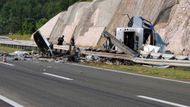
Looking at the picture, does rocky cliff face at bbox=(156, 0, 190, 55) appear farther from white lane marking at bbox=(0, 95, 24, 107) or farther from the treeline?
the treeline

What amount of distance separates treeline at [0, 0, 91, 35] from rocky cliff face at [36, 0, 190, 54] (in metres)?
45.6

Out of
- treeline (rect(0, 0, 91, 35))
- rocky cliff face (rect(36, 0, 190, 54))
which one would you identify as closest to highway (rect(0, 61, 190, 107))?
rocky cliff face (rect(36, 0, 190, 54))

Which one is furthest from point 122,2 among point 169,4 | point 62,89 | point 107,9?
point 62,89

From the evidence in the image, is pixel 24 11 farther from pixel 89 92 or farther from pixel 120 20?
pixel 89 92

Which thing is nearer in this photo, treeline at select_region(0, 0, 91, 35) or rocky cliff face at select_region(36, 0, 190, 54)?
rocky cliff face at select_region(36, 0, 190, 54)

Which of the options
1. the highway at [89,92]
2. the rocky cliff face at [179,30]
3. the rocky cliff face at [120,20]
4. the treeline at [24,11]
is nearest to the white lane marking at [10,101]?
the highway at [89,92]

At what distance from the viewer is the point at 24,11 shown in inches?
5551

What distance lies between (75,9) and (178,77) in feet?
185

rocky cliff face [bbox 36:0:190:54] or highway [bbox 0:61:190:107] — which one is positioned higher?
rocky cliff face [bbox 36:0:190:54]

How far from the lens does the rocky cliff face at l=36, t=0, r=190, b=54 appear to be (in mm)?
37125

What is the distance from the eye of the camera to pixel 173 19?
39.5 metres

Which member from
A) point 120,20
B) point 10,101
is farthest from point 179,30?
point 10,101

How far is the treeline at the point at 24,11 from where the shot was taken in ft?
411

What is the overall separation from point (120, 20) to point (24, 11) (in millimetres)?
91364
